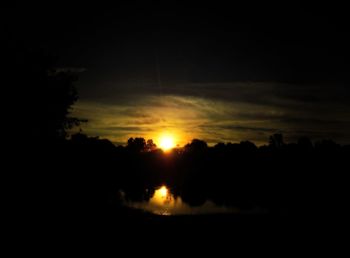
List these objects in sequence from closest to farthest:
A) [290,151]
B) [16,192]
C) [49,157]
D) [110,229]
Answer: [110,229]
[16,192]
[49,157]
[290,151]

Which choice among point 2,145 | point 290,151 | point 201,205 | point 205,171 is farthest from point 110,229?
point 290,151

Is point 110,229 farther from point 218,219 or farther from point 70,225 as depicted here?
point 218,219

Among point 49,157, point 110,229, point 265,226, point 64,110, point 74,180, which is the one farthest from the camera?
point 74,180

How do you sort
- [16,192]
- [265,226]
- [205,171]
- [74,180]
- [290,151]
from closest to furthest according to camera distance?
[265,226] → [16,192] → [74,180] → [205,171] → [290,151]

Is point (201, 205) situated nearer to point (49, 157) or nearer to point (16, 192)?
point (49, 157)

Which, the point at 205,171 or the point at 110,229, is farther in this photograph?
the point at 205,171

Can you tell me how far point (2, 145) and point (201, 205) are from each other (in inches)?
1363

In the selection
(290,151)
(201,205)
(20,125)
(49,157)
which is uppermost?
(290,151)

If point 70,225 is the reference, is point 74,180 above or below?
above

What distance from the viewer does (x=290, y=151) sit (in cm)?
14738

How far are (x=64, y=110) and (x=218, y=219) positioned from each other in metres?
15.5

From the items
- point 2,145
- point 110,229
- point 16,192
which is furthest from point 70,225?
point 2,145

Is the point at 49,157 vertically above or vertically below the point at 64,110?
below

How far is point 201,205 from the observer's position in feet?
188
